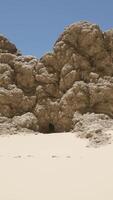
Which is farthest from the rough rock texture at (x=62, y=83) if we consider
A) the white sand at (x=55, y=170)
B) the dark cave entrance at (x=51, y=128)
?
the white sand at (x=55, y=170)

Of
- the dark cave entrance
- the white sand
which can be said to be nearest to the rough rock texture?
the dark cave entrance

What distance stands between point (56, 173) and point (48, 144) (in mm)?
2723

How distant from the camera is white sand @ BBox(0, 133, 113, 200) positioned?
5492mm

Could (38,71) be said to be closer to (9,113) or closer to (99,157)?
(9,113)

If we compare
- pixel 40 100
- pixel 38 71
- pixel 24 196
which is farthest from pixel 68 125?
pixel 24 196

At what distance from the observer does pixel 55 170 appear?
21.9 ft

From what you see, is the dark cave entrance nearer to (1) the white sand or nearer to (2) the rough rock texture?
(2) the rough rock texture

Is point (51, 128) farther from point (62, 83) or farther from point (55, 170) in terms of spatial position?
point (55, 170)

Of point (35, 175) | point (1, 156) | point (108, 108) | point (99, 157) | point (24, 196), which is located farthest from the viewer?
point (108, 108)

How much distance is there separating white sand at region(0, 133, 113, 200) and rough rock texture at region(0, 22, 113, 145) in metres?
1.70

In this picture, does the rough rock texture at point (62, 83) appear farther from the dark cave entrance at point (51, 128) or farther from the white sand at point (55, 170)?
the white sand at point (55, 170)

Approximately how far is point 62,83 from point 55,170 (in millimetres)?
5186

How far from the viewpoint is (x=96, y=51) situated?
467 inches

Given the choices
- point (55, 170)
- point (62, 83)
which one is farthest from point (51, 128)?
point (55, 170)
